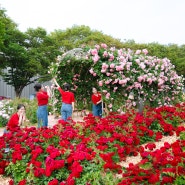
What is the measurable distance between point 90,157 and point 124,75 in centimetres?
584

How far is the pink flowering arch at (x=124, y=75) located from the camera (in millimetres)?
9930

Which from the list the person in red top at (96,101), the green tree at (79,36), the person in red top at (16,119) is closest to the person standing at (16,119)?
the person in red top at (16,119)

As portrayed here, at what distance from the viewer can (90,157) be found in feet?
14.5

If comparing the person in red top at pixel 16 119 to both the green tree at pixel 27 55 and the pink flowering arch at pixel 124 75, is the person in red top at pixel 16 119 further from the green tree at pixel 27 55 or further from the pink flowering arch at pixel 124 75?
the green tree at pixel 27 55

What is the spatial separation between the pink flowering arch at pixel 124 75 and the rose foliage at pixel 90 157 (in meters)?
3.04

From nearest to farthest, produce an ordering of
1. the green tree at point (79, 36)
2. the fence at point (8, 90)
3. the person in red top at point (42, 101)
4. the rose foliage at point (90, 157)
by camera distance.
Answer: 1. the rose foliage at point (90, 157)
2. the person in red top at point (42, 101)
3. the fence at point (8, 90)
4. the green tree at point (79, 36)

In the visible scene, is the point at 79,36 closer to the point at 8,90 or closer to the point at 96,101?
the point at 8,90

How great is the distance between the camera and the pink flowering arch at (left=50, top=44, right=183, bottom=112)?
Result: 9.93 metres

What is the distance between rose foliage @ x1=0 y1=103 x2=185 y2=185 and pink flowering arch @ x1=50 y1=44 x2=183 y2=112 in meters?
3.04

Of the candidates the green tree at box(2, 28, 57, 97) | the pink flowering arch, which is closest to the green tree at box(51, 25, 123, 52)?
the green tree at box(2, 28, 57, 97)

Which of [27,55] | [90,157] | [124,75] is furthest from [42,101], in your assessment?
[27,55]

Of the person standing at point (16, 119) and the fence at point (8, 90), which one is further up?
the fence at point (8, 90)

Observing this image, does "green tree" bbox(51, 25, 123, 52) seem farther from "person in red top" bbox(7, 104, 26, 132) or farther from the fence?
"person in red top" bbox(7, 104, 26, 132)

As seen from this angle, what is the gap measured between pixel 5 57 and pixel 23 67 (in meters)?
1.47
